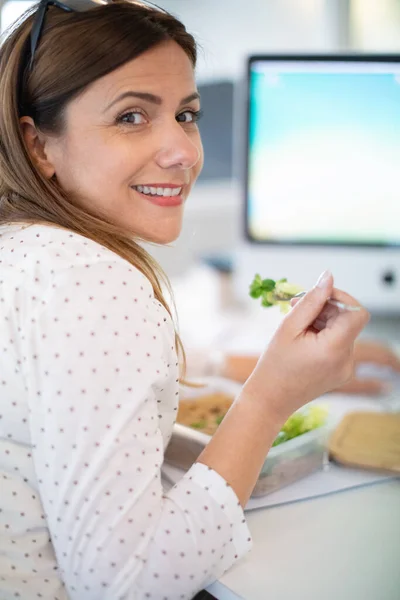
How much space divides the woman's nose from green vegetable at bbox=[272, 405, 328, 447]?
0.35 m

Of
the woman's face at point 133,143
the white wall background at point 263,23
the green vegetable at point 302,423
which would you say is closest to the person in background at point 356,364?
the green vegetable at point 302,423

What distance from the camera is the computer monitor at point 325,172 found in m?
1.32

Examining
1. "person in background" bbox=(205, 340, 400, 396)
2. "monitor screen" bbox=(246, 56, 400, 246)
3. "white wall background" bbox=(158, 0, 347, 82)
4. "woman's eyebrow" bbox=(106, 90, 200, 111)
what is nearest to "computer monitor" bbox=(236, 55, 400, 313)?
"monitor screen" bbox=(246, 56, 400, 246)

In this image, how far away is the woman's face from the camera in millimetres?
708

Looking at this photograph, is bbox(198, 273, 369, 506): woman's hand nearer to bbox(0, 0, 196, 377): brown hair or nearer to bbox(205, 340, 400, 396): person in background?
bbox(0, 0, 196, 377): brown hair

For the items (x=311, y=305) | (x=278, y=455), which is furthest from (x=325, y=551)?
(x=311, y=305)

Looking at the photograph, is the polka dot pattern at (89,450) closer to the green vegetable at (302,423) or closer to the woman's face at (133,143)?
the woman's face at (133,143)

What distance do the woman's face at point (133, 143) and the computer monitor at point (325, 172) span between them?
0.60 metres

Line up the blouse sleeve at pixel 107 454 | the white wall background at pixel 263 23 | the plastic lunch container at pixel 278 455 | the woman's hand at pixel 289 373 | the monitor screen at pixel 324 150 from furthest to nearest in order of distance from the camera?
1. the white wall background at pixel 263 23
2. the monitor screen at pixel 324 150
3. the plastic lunch container at pixel 278 455
4. the woman's hand at pixel 289 373
5. the blouse sleeve at pixel 107 454

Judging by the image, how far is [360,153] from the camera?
52.6 inches

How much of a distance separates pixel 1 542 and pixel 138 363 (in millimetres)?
230

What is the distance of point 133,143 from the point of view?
72cm

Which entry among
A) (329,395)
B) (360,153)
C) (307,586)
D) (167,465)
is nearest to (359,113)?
(360,153)

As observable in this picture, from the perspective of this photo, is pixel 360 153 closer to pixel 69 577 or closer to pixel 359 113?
pixel 359 113
